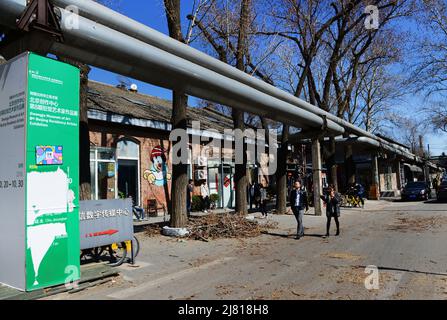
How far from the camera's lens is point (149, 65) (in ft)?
28.7

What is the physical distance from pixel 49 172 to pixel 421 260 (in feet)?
24.8

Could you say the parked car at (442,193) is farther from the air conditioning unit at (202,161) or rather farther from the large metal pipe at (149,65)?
the large metal pipe at (149,65)

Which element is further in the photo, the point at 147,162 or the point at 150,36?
the point at 147,162

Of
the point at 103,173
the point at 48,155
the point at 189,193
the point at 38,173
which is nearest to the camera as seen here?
the point at 38,173

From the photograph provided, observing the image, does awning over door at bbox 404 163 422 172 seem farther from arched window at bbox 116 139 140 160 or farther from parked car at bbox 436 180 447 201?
arched window at bbox 116 139 140 160

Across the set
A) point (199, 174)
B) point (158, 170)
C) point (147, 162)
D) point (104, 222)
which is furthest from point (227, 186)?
point (104, 222)

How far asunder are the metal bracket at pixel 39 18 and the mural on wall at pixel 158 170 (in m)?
12.1

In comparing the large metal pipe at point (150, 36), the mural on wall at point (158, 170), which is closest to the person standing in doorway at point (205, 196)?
the mural on wall at point (158, 170)

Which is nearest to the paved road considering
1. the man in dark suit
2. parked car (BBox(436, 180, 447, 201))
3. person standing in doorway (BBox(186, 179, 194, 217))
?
the man in dark suit

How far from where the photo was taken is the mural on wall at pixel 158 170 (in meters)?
18.6

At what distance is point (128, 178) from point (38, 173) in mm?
11858

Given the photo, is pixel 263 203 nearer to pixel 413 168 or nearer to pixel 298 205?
pixel 298 205

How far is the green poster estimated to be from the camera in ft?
19.3

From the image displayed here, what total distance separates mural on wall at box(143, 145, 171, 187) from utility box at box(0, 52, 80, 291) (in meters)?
11.9
